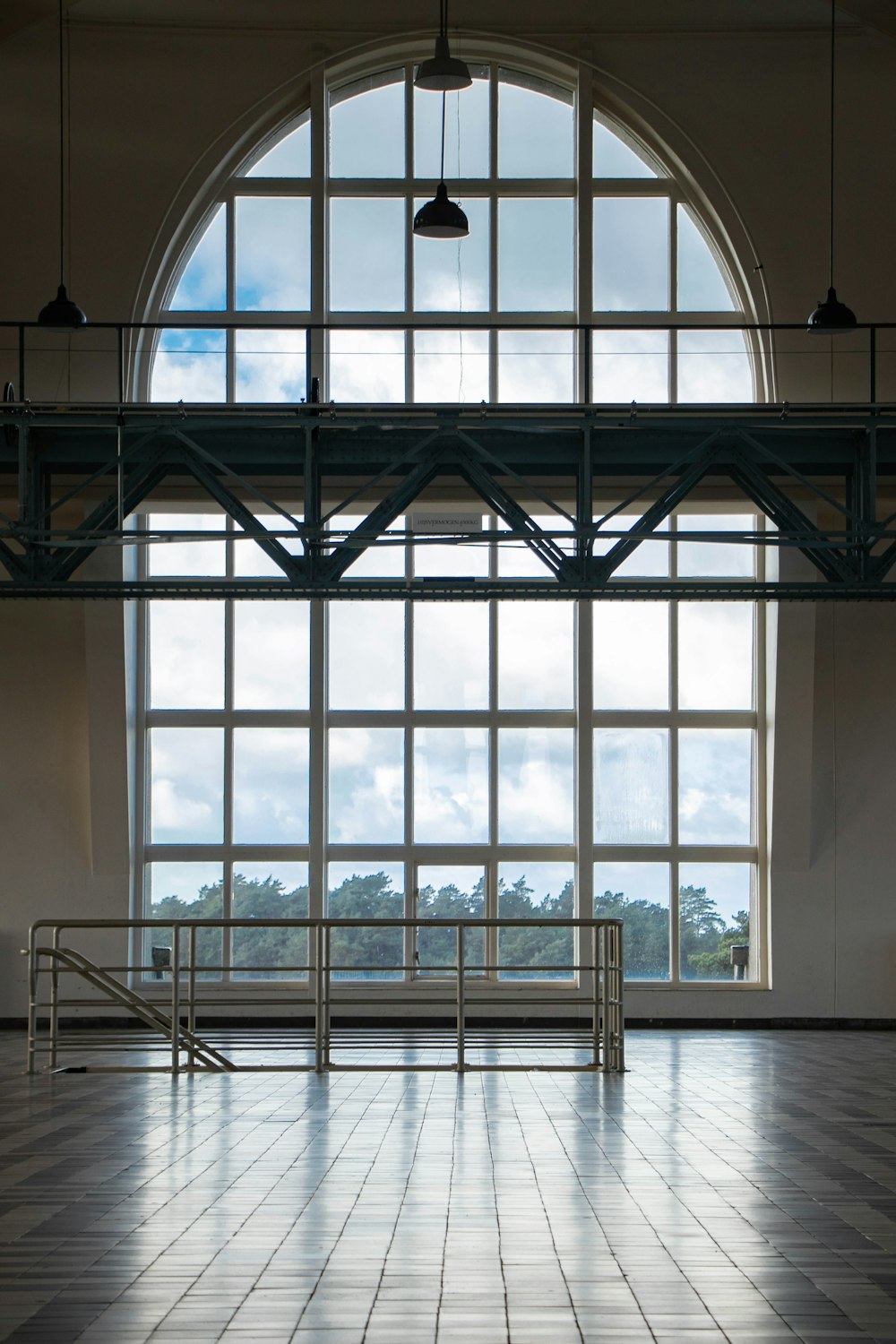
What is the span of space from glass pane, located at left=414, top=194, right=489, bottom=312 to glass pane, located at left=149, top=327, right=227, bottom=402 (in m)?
3.00

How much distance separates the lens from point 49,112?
67.2 feet

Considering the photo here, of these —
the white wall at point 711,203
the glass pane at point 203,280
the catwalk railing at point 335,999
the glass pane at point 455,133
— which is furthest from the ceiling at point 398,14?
the catwalk railing at point 335,999

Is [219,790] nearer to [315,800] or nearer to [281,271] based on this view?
[315,800]

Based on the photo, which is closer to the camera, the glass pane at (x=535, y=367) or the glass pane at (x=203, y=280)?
the glass pane at (x=535, y=367)

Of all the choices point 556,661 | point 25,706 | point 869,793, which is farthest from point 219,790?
point 869,793

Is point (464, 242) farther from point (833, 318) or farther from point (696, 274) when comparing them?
point (833, 318)

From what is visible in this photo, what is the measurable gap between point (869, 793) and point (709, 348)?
672 cm

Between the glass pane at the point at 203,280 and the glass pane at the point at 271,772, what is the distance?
20.2 ft

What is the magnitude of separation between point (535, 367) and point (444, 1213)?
14.7 metres

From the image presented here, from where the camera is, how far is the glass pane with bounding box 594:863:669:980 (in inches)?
824

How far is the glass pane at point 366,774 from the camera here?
2116cm

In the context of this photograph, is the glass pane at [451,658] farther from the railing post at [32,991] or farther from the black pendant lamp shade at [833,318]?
the railing post at [32,991]

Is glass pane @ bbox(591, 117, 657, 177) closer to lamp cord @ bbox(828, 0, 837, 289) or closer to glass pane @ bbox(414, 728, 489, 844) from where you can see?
lamp cord @ bbox(828, 0, 837, 289)

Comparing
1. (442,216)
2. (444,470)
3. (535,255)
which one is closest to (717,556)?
(535,255)
